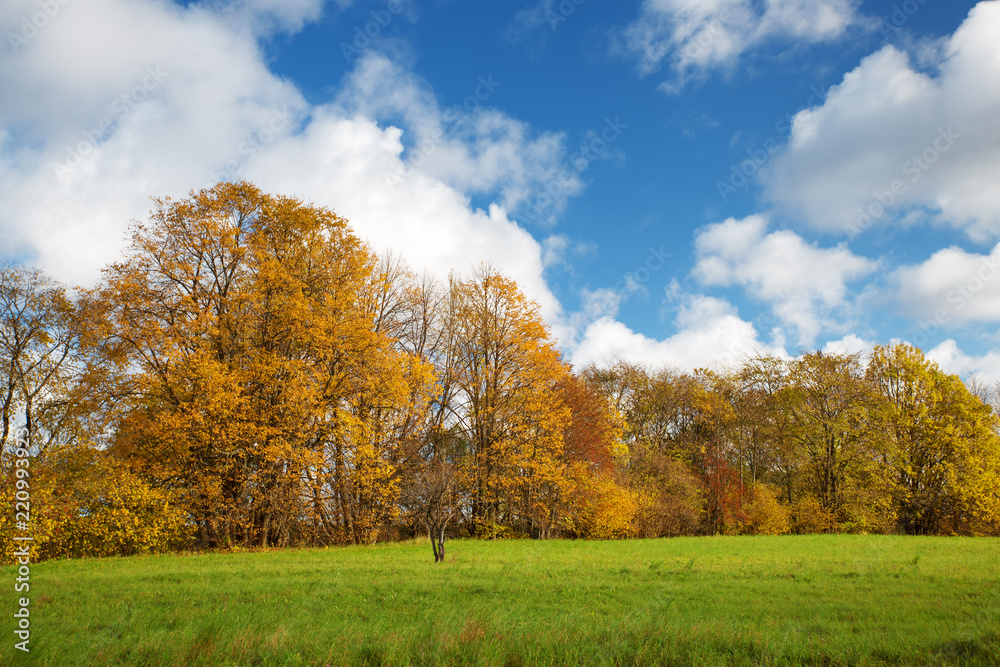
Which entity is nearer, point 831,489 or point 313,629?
point 313,629

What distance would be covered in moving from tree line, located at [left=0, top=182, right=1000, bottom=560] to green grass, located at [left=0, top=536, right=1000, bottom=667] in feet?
16.6

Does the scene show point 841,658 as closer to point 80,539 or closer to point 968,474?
point 80,539

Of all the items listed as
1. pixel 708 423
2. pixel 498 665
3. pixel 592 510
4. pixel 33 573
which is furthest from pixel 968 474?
pixel 33 573

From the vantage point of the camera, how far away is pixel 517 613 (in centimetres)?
733

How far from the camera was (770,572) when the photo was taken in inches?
469

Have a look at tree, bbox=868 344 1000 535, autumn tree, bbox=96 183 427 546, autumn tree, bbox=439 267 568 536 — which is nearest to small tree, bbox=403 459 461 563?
autumn tree, bbox=96 183 427 546

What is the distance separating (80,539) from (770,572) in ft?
65.9

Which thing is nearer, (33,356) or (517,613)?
(517,613)

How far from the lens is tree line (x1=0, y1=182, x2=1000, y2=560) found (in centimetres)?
1855

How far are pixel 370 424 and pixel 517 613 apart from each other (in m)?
16.5
